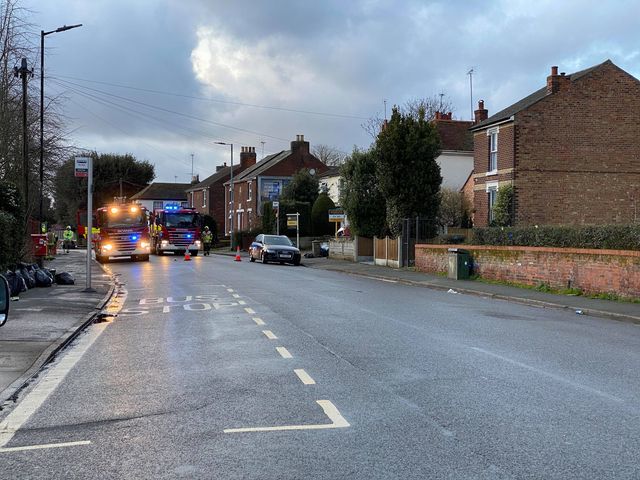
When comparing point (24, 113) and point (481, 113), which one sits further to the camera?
point (481, 113)

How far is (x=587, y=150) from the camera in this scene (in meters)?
32.2

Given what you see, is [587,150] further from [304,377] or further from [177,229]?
[304,377]

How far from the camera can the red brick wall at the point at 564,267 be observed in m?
17.0

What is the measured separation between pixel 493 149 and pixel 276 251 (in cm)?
1237

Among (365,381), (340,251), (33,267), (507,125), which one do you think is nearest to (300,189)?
(340,251)

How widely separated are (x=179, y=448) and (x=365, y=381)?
2832 millimetres

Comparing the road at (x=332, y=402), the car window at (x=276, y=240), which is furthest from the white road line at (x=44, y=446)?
the car window at (x=276, y=240)

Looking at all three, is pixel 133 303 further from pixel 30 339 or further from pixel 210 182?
pixel 210 182

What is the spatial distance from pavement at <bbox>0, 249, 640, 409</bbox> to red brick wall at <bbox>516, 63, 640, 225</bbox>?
364 inches

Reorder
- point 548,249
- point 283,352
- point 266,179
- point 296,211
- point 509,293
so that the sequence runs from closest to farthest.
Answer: point 283,352 → point 509,293 → point 548,249 → point 296,211 → point 266,179

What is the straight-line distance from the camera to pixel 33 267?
773 inches

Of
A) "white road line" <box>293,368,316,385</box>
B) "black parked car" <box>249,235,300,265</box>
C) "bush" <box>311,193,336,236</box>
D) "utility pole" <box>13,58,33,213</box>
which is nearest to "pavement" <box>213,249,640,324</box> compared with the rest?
"black parked car" <box>249,235,300,265</box>

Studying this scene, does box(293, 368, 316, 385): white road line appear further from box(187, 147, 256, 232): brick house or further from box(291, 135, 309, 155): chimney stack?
box(187, 147, 256, 232): brick house

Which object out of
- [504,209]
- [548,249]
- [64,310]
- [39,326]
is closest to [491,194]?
[504,209]
